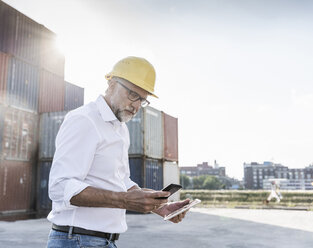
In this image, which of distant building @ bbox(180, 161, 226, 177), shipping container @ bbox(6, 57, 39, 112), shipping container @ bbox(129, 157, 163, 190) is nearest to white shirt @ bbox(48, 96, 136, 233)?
shipping container @ bbox(129, 157, 163, 190)

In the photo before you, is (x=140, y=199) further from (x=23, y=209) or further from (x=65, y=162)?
(x=23, y=209)

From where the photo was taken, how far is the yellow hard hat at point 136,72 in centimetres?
199

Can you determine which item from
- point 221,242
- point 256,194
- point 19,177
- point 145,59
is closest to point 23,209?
point 19,177

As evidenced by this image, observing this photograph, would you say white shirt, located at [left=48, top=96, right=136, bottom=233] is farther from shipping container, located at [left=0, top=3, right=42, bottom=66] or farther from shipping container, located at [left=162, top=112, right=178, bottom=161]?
shipping container, located at [left=0, top=3, right=42, bottom=66]

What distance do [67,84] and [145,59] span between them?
65.7 ft

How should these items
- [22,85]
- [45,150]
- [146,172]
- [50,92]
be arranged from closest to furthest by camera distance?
1. [146,172]
2. [22,85]
3. [45,150]
4. [50,92]

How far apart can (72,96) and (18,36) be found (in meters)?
5.37

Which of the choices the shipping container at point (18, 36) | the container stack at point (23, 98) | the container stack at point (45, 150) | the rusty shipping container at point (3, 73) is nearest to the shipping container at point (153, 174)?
the container stack at point (45, 150)

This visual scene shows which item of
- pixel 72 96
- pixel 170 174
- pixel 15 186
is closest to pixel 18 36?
pixel 72 96

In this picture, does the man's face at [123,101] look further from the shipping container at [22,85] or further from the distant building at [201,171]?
the distant building at [201,171]

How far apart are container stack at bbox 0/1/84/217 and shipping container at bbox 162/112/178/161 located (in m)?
6.39

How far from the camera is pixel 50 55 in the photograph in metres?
19.0

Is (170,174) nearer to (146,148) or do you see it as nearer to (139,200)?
(146,148)

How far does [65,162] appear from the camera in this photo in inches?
61.8
